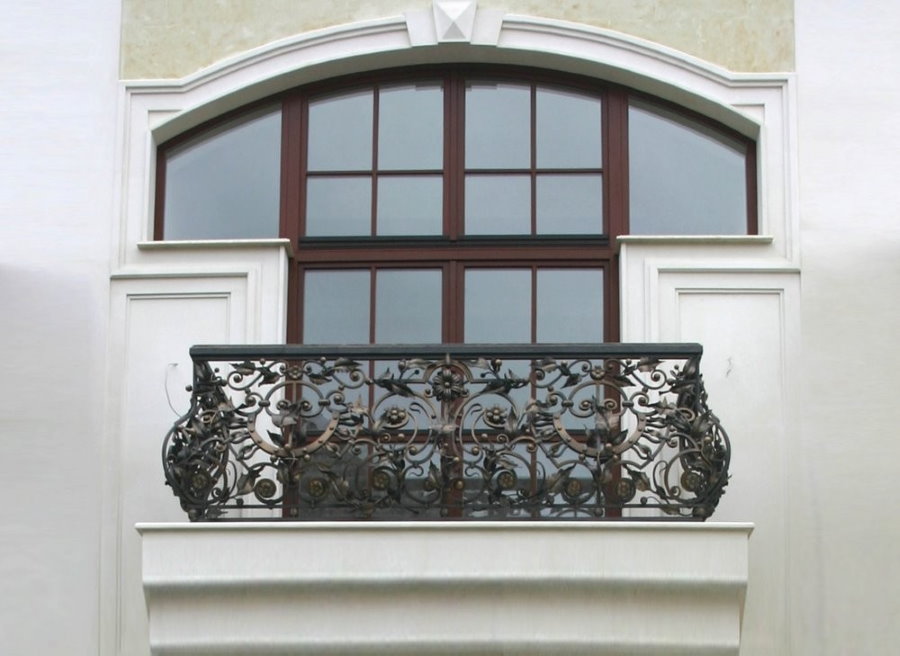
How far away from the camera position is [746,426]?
9.80 m

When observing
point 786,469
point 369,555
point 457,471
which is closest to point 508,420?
point 457,471

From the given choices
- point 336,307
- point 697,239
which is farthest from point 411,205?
point 697,239

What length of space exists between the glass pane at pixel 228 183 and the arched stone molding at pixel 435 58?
0.69ft

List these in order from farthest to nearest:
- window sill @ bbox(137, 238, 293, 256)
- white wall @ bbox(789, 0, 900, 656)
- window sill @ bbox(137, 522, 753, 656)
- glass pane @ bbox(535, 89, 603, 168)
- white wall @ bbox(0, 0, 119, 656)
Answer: glass pane @ bbox(535, 89, 603, 168)
window sill @ bbox(137, 238, 293, 256)
white wall @ bbox(0, 0, 119, 656)
white wall @ bbox(789, 0, 900, 656)
window sill @ bbox(137, 522, 753, 656)

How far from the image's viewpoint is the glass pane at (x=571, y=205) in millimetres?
10445

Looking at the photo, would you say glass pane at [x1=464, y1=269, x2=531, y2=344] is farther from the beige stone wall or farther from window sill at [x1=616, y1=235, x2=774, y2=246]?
the beige stone wall

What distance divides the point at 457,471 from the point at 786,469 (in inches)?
74.4

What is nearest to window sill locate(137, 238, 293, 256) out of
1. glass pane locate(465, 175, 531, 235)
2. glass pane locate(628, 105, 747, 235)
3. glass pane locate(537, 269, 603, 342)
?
glass pane locate(465, 175, 531, 235)

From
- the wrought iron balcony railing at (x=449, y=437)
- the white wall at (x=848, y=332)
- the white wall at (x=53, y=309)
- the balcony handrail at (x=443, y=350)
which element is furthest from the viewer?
the white wall at (x=53, y=309)

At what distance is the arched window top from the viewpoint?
10484mm

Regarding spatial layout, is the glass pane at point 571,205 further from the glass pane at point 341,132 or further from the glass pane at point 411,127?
the glass pane at point 341,132

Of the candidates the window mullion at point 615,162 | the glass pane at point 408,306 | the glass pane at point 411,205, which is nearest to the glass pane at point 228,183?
the glass pane at point 411,205

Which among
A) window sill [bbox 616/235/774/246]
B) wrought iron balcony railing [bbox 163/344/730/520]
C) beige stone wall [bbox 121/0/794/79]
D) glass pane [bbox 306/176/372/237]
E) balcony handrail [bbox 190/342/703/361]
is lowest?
wrought iron balcony railing [bbox 163/344/730/520]

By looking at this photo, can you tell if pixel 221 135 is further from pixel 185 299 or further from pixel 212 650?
pixel 212 650
